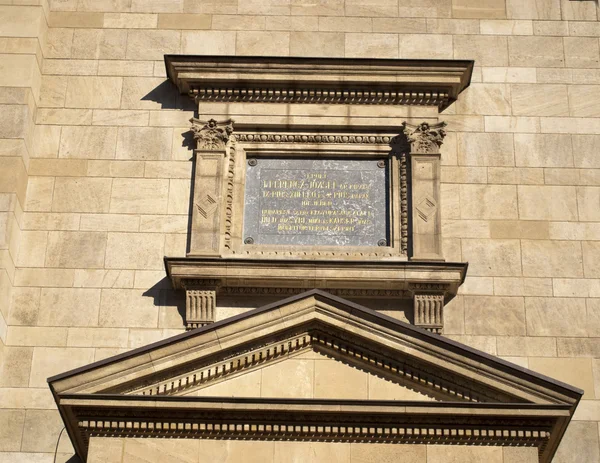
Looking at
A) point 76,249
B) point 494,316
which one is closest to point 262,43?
point 76,249

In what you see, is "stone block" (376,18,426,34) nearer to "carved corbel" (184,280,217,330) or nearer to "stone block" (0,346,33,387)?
"carved corbel" (184,280,217,330)

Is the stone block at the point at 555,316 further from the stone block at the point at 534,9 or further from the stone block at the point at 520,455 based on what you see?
the stone block at the point at 534,9

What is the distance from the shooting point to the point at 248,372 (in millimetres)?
19109

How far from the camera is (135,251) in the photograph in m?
23.2

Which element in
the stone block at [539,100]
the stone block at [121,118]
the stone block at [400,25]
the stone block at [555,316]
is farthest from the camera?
the stone block at [400,25]

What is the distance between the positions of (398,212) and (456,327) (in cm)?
218

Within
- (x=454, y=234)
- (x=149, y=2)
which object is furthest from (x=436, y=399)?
(x=149, y=2)

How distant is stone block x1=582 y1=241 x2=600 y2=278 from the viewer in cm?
2304

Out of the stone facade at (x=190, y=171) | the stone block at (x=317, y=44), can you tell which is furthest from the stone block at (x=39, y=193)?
the stone block at (x=317, y=44)

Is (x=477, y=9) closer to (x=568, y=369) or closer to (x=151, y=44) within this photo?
(x=151, y=44)

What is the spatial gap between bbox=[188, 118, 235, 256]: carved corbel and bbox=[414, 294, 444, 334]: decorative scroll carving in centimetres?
325

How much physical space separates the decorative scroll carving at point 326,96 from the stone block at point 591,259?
3433mm

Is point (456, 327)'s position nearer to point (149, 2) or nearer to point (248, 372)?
point (248, 372)

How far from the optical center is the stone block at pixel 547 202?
23.5 meters
